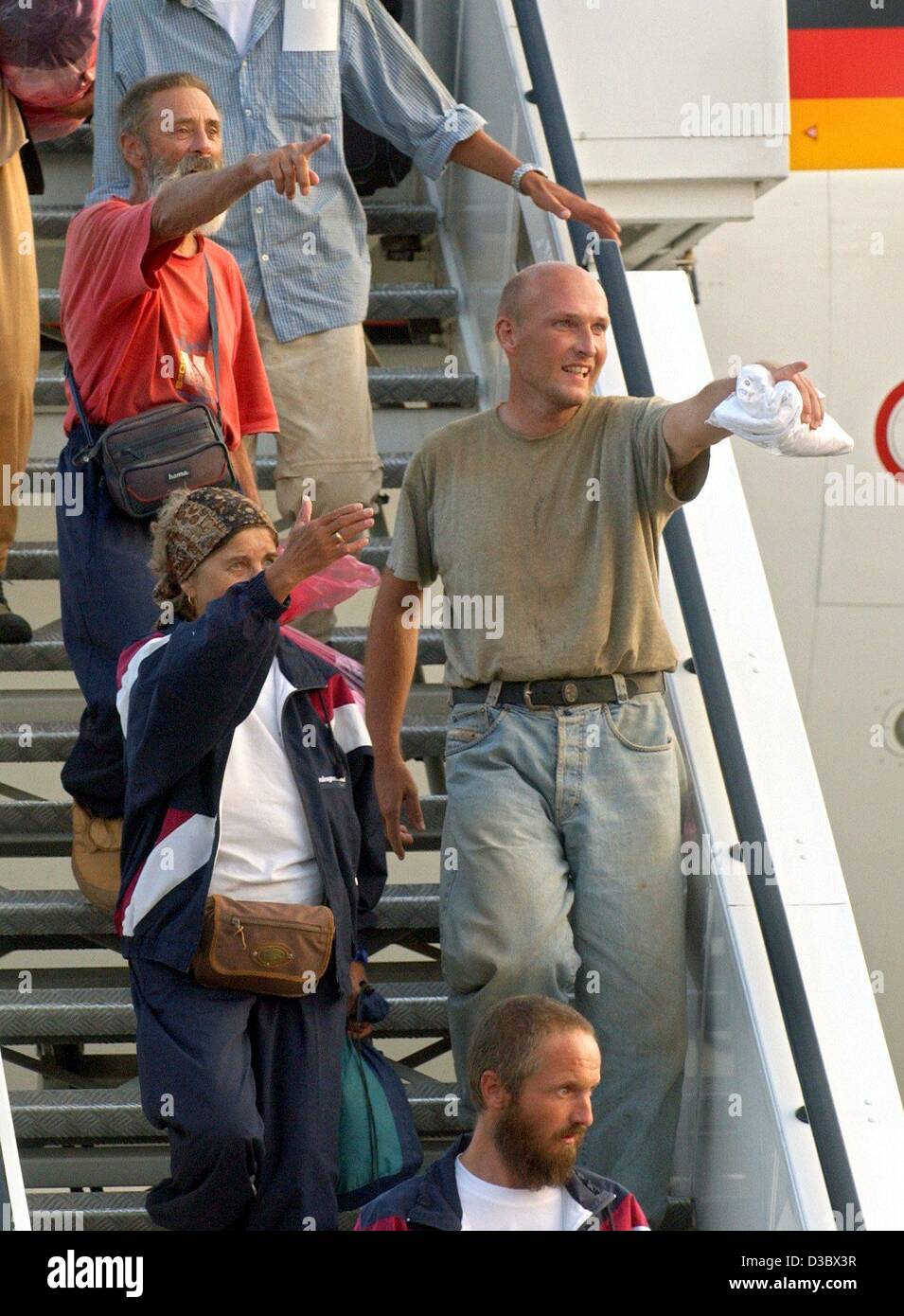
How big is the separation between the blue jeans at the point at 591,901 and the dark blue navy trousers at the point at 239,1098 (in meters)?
0.37

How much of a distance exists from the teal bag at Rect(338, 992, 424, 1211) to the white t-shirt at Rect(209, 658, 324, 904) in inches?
15.1

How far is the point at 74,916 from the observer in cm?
458

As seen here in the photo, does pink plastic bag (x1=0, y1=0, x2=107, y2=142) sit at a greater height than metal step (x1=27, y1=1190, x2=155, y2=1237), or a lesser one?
greater

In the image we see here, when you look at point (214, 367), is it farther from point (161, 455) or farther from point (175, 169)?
point (175, 169)

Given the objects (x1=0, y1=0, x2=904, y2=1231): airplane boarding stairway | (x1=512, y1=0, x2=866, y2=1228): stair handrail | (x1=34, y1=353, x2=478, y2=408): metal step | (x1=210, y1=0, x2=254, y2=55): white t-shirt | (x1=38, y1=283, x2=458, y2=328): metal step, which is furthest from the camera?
(x1=38, y1=283, x2=458, y2=328): metal step

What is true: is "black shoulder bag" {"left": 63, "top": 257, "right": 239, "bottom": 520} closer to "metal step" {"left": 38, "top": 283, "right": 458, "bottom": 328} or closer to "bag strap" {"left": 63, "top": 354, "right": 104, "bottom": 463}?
"bag strap" {"left": 63, "top": 354, "right": 104, "bottom": 463}

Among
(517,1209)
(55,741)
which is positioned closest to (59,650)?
(55,741)

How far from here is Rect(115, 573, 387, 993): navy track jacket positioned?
137 inches

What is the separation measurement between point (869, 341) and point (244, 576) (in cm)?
403

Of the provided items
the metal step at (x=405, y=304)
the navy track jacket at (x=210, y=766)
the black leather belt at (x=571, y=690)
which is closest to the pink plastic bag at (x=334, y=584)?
the navy track jacket at (x=210, y=766)

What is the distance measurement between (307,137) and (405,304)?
40.6 inches

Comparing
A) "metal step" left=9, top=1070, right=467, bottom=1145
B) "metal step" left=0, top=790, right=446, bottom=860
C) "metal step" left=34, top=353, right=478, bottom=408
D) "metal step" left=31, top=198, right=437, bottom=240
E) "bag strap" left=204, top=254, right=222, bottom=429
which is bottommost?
"metal step" left=9, top=1070, right=467, bottom=1145

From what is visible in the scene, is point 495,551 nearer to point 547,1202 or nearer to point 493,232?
point 547,1202

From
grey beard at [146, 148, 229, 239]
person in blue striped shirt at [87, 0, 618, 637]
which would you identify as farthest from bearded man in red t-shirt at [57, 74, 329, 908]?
person in blue striped shirt at [87, 0, 618, 637]
